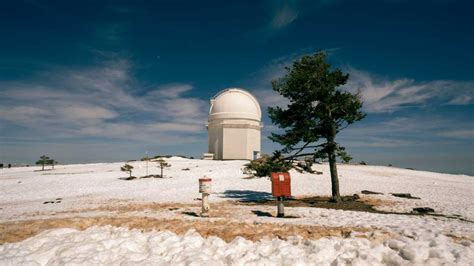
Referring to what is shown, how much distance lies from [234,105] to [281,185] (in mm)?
38966

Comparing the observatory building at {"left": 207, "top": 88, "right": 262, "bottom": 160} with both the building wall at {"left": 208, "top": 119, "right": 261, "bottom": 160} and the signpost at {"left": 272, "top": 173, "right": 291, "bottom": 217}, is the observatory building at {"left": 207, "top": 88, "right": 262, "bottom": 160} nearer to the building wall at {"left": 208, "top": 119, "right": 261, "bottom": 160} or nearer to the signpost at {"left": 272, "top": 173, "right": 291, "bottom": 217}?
the building wall at {"left": 208, "top": 119, "right": 261, "bottom": 160}

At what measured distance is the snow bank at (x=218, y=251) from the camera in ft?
21.7

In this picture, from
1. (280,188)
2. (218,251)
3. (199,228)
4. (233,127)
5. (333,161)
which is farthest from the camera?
(233,127)

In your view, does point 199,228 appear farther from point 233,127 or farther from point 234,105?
point 234,105

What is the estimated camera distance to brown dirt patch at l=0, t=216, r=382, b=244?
8.21 metres

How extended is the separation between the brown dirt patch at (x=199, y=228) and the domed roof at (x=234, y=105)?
39.8 m

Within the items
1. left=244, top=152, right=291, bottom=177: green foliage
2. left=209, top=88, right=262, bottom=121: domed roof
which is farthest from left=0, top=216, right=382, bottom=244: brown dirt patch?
left=209, top=88, right=262, bottom=121: domed roof

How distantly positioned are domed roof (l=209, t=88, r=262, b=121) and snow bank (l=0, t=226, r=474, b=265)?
136 ft

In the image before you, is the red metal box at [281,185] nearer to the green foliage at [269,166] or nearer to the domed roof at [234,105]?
the green foliage at [269,166]

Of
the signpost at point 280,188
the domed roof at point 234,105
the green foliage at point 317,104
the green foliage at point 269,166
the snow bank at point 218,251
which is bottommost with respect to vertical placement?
the snow bank at point 218,251

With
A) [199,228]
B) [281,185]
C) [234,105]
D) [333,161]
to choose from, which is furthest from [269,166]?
[234,105]

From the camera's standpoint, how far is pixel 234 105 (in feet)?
166

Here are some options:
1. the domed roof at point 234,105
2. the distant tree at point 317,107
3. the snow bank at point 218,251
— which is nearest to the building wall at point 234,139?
the domed roof at point 234,105

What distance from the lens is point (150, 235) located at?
8805mm
